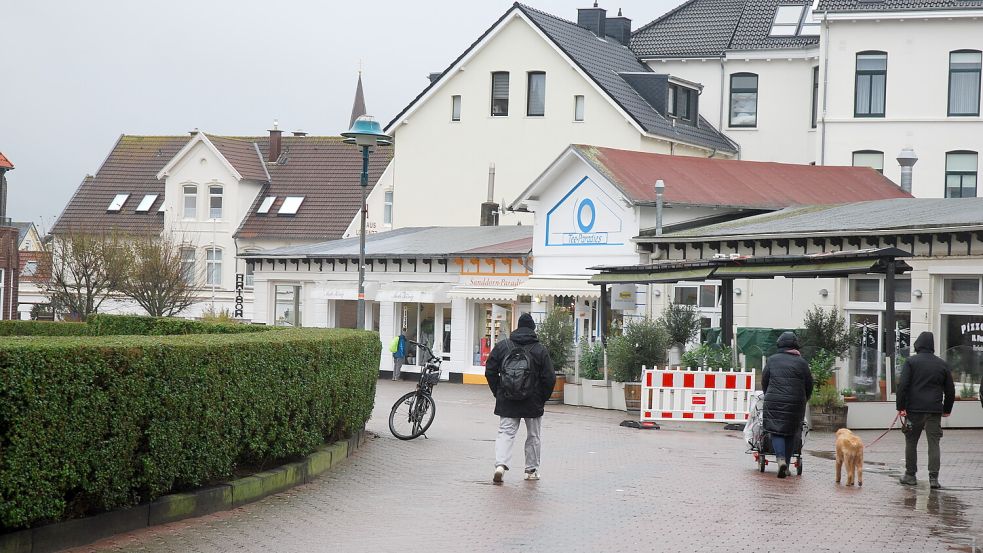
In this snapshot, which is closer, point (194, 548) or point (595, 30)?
point (194, 548)

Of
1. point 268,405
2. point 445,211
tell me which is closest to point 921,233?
point 268,405

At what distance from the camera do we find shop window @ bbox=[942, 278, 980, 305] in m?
24.1

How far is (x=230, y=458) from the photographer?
12.1m

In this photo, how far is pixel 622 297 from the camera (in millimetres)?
32031

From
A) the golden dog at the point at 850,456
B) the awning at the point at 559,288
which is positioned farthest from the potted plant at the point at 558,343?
the golden dog at the point at 850,456

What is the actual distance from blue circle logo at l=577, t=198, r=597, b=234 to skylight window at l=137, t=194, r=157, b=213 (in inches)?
Result: 1373

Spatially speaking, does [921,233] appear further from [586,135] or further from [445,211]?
[445,211]

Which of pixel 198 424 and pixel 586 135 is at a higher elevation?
pixel 586 135

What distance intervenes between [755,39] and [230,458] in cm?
4089

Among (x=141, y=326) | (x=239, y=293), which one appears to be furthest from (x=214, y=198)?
(x=141, y=326)

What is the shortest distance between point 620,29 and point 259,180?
18.6m

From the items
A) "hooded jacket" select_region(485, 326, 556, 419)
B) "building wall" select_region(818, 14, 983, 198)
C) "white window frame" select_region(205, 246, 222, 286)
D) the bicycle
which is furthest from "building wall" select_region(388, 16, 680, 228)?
"hooded jacket" select_region(485, 326, 556, 419)

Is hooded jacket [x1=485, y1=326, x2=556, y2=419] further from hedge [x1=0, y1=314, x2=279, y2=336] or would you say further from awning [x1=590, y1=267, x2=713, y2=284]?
awning [x1=590, y1=267, x2=713, y2=284]

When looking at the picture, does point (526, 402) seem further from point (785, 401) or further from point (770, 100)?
point (770, 100)
